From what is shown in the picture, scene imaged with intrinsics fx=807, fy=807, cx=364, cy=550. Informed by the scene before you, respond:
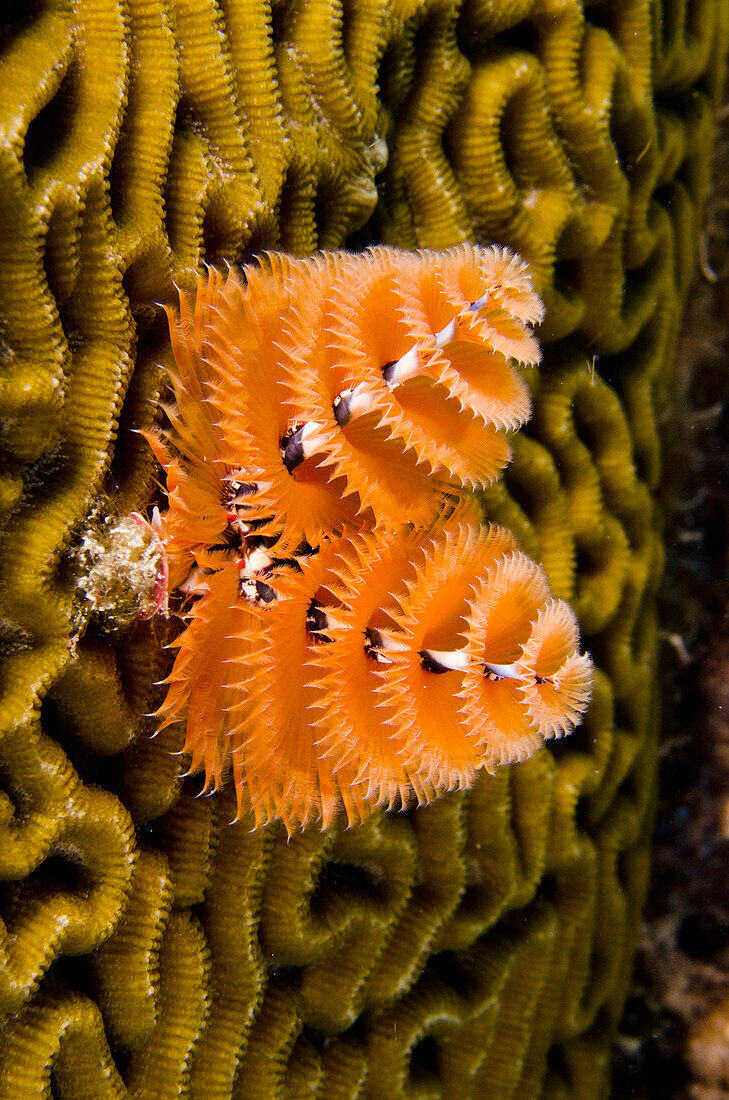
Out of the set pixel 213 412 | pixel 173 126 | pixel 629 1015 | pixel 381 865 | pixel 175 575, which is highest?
pixel 173 126

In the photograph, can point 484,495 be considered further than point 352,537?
Yes

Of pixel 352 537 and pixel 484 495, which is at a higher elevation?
pixel 352 537

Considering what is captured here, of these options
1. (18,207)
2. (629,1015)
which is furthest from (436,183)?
(629,1015)

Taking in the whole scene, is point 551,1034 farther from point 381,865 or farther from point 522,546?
point 522,546
